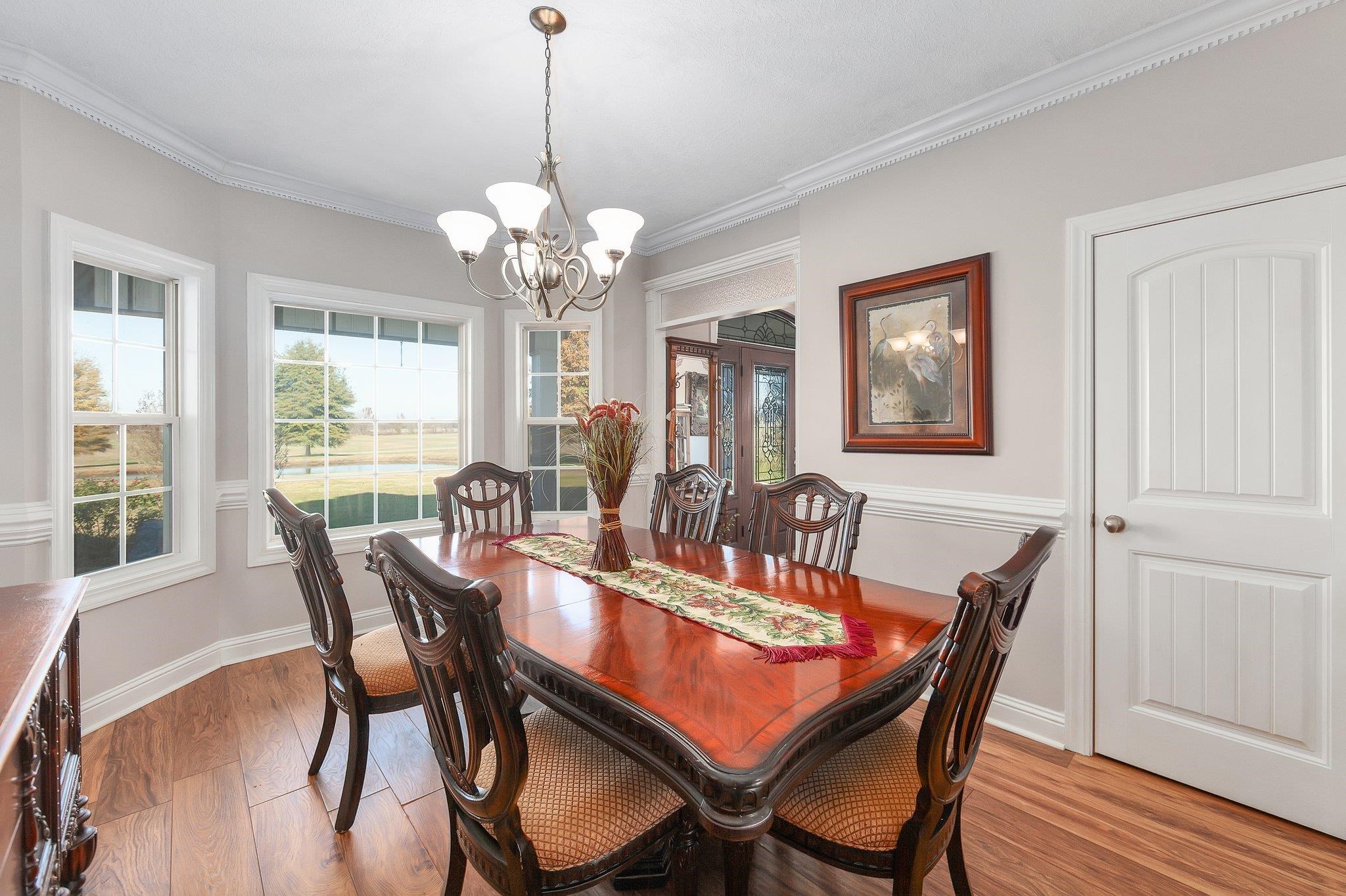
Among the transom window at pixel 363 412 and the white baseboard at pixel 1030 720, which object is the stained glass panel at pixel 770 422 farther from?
the white baseboard at pixel 1030 720

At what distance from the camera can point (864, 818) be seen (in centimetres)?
124

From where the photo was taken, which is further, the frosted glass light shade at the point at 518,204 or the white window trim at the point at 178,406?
the white window trim at the point at 178,406

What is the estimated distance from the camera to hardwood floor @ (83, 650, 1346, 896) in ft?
5.51

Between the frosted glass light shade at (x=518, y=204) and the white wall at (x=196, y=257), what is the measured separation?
205 cm

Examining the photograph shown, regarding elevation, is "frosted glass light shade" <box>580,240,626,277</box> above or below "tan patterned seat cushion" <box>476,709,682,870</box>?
above

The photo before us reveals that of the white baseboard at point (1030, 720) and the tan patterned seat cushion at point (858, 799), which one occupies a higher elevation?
the tan patterned seat cushion at point (858, 799)

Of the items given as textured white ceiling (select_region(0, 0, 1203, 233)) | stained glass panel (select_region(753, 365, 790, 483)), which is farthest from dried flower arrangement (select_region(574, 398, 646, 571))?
stained glass panel (select_region(753, 365, 790, 483))

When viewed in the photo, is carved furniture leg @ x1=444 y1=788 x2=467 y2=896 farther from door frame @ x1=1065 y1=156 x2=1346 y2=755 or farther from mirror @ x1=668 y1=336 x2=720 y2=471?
mirror @ x1=668 y1=336 x2=720 y2=471

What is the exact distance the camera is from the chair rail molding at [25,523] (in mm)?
2311

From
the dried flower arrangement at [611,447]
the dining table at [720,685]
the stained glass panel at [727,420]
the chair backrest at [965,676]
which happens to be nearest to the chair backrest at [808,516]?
the dining table at [720,685]

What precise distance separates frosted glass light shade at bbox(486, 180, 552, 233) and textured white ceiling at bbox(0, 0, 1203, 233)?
0.68 m

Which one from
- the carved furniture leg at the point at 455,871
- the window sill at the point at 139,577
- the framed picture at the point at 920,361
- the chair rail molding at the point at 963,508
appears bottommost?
the carved furniture leg at the point at 455,871

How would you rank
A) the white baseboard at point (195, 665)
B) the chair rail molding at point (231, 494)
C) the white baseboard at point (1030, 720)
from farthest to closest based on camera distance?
the chair rail molding at point (231, 494) → the white baseboard at point (195, 665) → the white baseboard at point (1030, 720)

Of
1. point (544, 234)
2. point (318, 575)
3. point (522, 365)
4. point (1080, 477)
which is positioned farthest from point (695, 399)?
point (318, 575)
